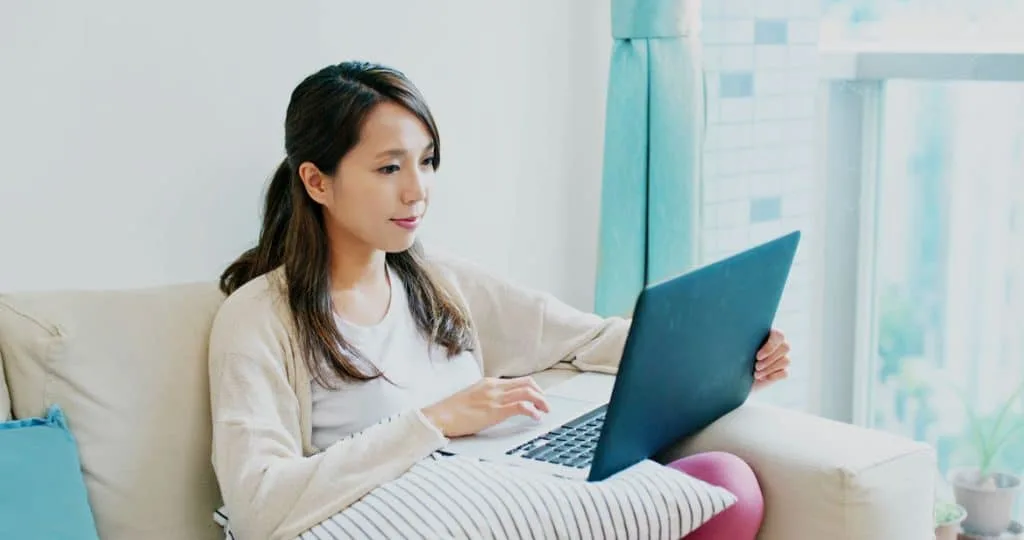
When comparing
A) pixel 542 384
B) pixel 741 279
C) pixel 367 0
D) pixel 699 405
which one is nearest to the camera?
pixel 741 279

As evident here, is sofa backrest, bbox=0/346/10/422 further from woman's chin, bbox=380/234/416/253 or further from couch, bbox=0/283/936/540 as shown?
woman's chin, bbox=380/234/416/253

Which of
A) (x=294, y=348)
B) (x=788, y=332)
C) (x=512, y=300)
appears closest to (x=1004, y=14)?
(x=788, y=332)

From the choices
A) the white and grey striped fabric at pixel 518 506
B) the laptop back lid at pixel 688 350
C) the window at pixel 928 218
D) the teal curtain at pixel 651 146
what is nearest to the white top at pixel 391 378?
the white and grey striped fabric at pixel 518 506

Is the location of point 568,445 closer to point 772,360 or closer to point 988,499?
point 772,360

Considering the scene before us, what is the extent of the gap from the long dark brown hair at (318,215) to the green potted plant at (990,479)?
48.0 inches

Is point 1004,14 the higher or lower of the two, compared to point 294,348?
higher

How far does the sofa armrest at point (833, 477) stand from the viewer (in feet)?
5.62

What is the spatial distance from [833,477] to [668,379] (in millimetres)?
268

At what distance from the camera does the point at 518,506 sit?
1.55 metres

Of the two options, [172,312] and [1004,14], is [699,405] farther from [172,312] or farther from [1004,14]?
[1004,14]

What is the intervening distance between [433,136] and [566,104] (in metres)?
0.89

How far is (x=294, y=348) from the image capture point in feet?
6.00

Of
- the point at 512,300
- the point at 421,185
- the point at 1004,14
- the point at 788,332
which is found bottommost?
the point at 788,332

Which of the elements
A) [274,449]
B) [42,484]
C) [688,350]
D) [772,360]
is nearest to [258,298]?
[274,449]
